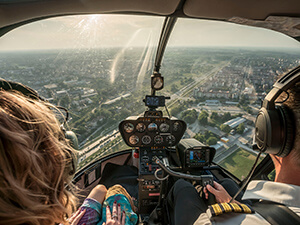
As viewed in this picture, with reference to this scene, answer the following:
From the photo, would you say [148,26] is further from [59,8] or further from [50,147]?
[50,147]

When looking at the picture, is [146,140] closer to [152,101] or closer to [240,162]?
[152,101]

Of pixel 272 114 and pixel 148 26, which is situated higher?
pixel 148 26

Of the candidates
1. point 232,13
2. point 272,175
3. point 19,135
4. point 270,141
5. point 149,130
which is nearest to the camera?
point 19,135

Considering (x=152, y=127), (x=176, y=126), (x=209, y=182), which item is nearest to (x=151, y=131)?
(x=152, y=127)

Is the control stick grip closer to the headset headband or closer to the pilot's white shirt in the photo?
the pilot's white shirt

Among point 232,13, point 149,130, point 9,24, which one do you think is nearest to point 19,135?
point 9,24

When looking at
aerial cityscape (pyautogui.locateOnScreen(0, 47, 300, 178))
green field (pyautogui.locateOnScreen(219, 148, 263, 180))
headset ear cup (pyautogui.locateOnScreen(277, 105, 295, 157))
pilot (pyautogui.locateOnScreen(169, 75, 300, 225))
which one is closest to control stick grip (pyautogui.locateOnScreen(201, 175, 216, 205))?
pilot (pyautogui.locateOnScreen(169, 75, 300, 225))

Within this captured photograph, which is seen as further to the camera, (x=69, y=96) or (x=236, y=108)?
(x=236, y=108)
